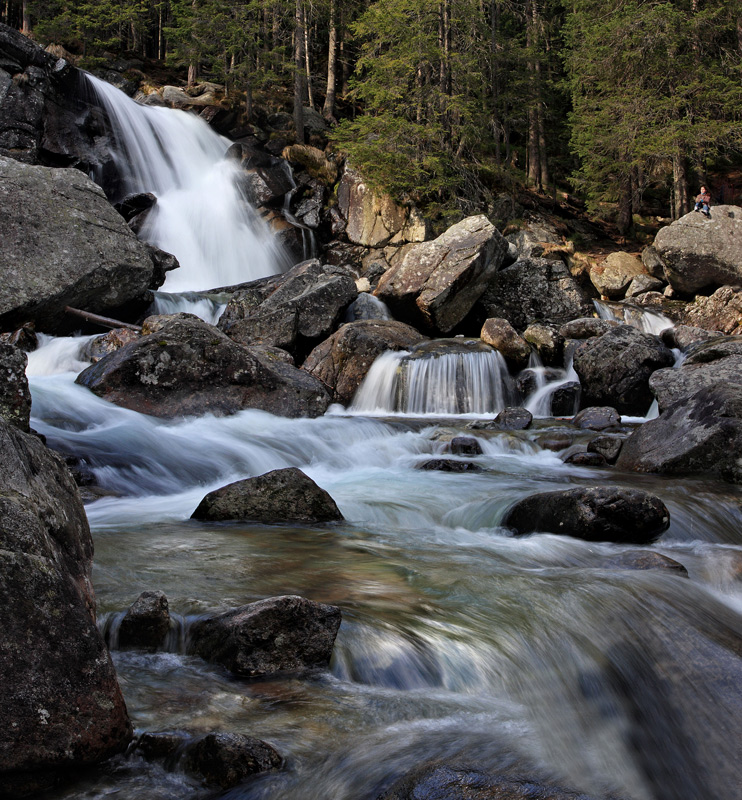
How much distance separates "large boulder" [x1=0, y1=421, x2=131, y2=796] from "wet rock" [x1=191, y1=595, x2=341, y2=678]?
728 mm

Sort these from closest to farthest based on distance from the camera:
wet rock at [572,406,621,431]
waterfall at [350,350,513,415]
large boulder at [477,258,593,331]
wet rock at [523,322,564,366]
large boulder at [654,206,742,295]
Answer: wet rock at [572,406,621,431] → waterfall at [350,350,513,415] → wet rock at [523,322,564,366] → large boulder at [477,258,593,331] → large boulder at [654,206,742,295]

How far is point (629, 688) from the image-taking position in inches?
130

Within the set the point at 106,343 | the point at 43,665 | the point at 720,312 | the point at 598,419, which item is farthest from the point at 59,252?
the point at 720,312

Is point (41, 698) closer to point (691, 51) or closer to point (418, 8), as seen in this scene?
point (418, 8)

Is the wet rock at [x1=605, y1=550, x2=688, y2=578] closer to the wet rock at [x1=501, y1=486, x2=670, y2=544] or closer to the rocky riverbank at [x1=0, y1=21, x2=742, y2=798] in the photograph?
the rocky riverbank at [x1=0, y1=21, x2=742, y2=798]

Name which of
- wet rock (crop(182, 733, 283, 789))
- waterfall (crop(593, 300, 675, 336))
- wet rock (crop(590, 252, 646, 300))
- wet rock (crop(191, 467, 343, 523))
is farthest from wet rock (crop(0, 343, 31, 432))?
wet rock (crop(590, 252, 646, 300))

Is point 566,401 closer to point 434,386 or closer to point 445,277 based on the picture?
point 434,386

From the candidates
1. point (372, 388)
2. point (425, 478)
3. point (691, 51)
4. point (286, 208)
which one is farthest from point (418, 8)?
point (425, 478)

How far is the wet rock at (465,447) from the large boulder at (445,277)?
6693 millimetres

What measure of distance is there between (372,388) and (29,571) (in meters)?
12.0

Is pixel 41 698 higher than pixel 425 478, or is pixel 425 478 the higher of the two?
pixel 41 698

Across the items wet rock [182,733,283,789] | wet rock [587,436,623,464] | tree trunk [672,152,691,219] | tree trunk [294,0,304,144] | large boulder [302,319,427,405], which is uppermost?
tree trunk [294,0,304,144]

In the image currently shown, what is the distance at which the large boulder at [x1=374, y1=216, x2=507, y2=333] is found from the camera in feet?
53.9

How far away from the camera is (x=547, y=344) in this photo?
15.2 metres
